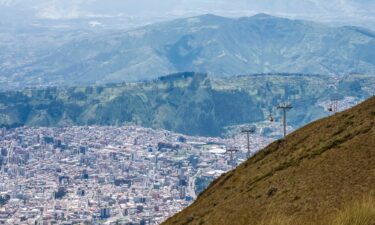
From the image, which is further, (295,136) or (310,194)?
(295,136)

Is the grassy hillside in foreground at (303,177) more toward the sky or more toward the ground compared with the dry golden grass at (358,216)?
more toward the ground

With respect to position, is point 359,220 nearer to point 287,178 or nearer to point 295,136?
point 287,178

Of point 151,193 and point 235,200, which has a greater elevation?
point 235,200

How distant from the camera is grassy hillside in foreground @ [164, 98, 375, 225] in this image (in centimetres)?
2245

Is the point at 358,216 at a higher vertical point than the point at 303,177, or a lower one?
higher

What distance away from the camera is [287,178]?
27500mm

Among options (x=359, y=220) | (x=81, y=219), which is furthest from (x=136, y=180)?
(x=359, y=220)

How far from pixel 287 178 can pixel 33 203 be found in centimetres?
→ 13508

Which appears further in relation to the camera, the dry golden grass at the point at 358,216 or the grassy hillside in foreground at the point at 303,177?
the grassy hillside in foreground at the point at 303,177

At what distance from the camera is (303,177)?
26.3 metres

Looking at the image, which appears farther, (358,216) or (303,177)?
(303,177)

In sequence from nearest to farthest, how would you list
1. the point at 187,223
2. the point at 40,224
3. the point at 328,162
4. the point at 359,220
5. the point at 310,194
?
1. the point at 359,220
2. the point at 310,194
3. the point at 328,162
4. the point at 187,223
5. the point at 40,224

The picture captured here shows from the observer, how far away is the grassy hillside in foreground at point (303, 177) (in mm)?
22453

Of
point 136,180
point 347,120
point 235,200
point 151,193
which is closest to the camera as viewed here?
point 235,200
